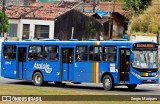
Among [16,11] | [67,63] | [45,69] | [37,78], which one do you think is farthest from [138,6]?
[67,63]

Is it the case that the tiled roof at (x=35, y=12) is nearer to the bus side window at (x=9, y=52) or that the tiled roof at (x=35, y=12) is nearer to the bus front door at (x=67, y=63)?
the bus side window at (x=9, y=52)

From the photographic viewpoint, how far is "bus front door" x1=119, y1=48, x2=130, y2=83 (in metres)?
26.9

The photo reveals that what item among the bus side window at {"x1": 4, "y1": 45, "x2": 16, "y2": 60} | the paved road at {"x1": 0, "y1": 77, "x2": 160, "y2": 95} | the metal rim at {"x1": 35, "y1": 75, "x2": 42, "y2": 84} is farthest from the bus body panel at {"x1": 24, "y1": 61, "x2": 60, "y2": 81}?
the bus side window at {"x1": 4, "y1": 45, "x2": 16, "y2": 60}

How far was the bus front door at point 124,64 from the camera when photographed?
26.9 m

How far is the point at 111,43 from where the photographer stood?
2731cm

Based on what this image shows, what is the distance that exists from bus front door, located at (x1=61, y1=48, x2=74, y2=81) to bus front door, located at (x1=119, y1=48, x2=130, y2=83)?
3153 mm

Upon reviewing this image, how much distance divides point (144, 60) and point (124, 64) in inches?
39.4

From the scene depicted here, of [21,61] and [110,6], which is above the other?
[110,6]

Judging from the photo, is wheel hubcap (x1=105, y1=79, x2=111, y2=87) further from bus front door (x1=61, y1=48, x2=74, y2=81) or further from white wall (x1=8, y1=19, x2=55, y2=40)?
white wall (x1=8, y1=19, x2=55, y2=40)

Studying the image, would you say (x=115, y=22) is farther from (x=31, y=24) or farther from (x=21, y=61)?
(x=21, y=61)

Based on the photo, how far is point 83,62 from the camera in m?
28.5

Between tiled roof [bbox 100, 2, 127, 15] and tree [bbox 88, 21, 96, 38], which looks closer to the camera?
tree [bbox 88, 21, 96, 38]

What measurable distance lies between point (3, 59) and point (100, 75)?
23.4 ft

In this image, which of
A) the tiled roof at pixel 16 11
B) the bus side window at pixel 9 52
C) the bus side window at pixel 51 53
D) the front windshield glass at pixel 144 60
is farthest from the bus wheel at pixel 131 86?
the tiled roof at pixel 16 11
